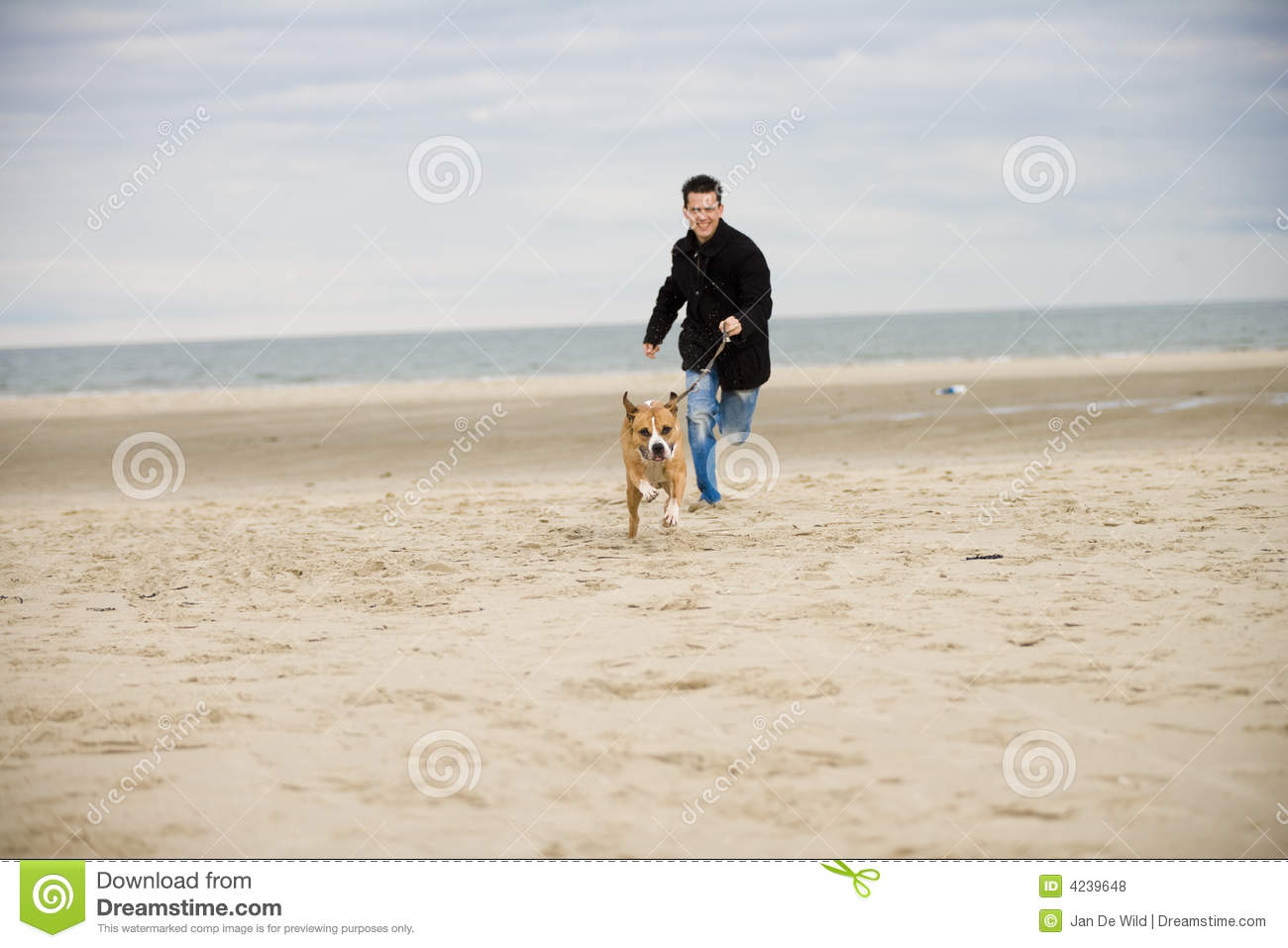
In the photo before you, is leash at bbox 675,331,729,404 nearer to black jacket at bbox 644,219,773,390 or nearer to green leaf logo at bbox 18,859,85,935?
black jacket at bbox 644,219,773,390

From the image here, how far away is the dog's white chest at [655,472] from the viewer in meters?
7.08

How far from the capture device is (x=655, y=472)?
7168 mm

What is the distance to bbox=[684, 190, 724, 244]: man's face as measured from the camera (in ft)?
24.5

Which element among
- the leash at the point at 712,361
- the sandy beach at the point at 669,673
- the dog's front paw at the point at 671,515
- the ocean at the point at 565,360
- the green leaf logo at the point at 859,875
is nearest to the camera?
the green leaf logo at the point at 859,875

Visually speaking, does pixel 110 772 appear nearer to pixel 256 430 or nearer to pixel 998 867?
pixel 998 867

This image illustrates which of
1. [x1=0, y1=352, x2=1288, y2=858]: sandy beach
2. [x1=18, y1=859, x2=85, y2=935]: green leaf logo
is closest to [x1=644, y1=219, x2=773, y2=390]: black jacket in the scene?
[x1=0, y1=352, x2=1288, y2=858]: sandy beach

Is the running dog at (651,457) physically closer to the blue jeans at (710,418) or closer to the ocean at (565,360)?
the blue jeans at (710,418)

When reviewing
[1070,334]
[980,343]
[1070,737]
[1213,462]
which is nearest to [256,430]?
[1213,462]

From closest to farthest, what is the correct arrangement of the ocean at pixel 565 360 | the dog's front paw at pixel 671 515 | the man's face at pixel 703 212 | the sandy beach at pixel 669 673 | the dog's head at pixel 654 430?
the sandy beach at pixel 669 673, the dog's head at pixel 654 430, the dog's front paw at pixel 671 515, the man's face at pixel 703 212, the ocean at pixel 565 360

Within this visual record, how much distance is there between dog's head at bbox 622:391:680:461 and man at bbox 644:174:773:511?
750 millimetres

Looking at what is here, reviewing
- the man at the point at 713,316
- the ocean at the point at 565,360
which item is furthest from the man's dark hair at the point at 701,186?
the ocean at the point at 565,360

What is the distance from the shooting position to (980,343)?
45.3 metres

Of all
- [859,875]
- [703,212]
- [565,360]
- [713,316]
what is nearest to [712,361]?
[713,316]

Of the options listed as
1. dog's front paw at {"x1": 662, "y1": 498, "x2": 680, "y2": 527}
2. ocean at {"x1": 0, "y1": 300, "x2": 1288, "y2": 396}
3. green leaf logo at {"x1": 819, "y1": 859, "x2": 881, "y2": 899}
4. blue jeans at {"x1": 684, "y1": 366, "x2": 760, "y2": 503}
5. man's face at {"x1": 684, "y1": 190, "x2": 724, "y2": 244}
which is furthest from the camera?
ocean at {"x1": 0, "y1": 300, "x2": 1288, "y2": 396}
